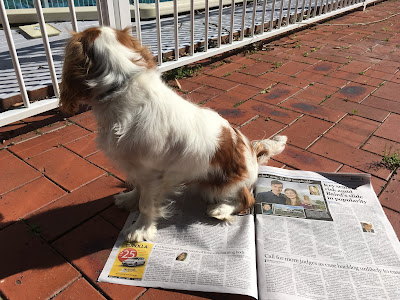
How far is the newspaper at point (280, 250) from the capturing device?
1.83 m

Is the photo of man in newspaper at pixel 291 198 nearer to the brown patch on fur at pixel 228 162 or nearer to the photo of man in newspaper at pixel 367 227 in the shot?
the photo of man in newspaper at pixel 367 227

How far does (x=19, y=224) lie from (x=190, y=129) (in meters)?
1.30

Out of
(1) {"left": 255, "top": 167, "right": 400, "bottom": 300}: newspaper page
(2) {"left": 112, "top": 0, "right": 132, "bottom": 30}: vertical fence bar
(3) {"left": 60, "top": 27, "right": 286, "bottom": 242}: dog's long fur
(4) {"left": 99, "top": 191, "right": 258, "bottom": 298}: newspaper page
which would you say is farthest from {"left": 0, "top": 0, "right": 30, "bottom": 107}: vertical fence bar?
(1) {"left": 255, "top": 167, "right": 400, "bottom": 300}: newspaper page

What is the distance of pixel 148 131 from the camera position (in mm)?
1764

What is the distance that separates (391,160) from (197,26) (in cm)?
428

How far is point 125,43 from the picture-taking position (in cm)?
171

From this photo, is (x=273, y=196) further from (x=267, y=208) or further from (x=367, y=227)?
(x=367, y=227)

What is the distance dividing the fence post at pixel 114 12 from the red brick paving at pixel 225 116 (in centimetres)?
101

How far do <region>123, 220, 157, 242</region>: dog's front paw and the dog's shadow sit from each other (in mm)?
78

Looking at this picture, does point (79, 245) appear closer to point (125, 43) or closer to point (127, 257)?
point (127, 257)

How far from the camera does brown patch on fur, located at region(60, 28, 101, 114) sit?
1652 millimetres

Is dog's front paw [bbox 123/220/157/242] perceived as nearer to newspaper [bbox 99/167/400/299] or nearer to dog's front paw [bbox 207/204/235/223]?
newspaper [bbox 99/167/400/299]

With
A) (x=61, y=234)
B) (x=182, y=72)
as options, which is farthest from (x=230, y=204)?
(x=182, y=72)

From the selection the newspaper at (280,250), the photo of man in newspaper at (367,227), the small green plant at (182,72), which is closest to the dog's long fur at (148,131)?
the newspaper at (280,250)
